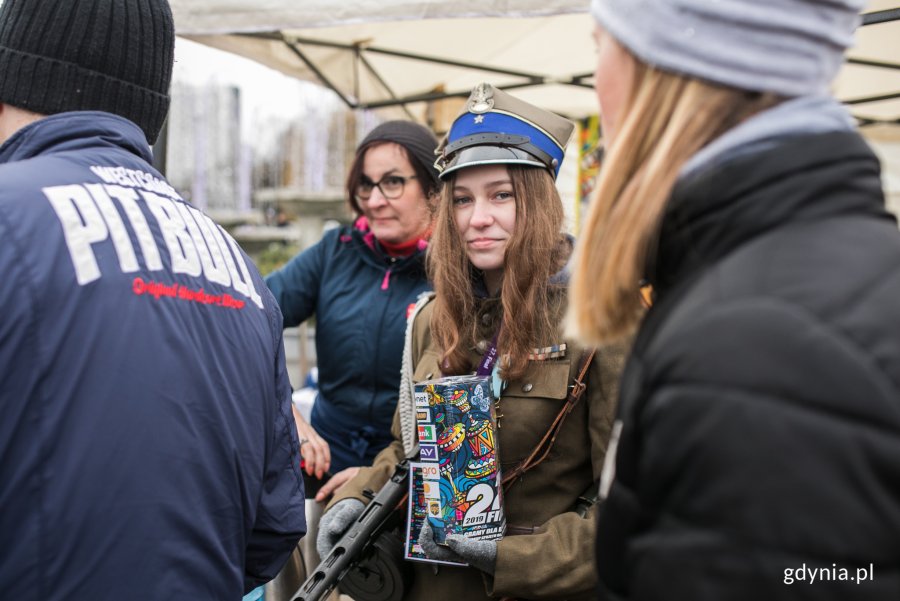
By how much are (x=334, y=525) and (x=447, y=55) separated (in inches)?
158

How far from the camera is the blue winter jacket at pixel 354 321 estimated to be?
9.73 feet

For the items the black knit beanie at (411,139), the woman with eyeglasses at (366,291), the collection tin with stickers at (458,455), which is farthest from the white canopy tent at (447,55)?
the collection tin with stickers at (458,455)

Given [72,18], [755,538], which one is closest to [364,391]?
[72,18]

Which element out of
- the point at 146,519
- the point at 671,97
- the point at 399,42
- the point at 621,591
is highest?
the point at 399,42

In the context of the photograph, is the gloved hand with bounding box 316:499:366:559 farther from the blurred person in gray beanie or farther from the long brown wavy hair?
the blurred person in gray beanie

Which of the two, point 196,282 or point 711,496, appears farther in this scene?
point 196,282

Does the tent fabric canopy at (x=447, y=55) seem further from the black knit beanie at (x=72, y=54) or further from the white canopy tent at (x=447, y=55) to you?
the black knit beanie at (x=72, y=54)

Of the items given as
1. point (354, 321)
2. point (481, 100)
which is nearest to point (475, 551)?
point (481, 100)

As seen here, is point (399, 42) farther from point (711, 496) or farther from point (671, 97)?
point (711, 496)

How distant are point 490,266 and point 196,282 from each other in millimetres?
973

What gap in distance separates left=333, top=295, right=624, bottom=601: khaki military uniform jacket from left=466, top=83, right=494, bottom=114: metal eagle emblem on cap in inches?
24.7

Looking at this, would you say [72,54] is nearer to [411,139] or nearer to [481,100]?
[481,100]

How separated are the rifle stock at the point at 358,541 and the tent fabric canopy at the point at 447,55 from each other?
197cm

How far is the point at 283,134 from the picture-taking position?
16.7m
